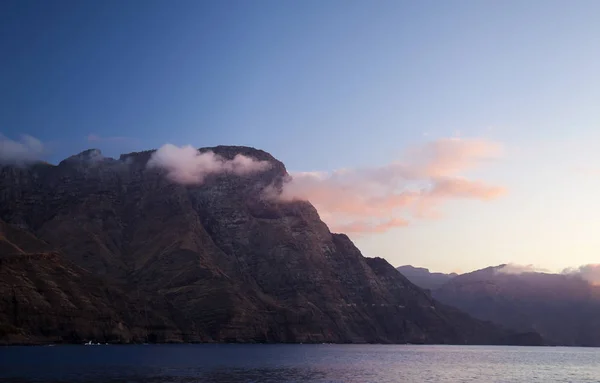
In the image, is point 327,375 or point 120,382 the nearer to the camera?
point 120,382

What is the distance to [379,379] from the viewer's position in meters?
137

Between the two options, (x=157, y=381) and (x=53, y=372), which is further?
(x=53, y=372)

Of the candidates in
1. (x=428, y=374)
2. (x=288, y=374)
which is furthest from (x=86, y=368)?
(x=428, y=374)

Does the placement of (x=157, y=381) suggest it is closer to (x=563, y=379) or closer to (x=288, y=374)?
(x=288, y=374)

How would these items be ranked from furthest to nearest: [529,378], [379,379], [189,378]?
[529,378]
[379,379]
[189,378]

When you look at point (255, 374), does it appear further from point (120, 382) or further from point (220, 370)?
point (120, 382)

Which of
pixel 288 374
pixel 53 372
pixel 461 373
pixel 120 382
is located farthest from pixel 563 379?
pixel 53 372

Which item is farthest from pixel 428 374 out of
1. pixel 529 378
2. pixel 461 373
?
pixel 529 378

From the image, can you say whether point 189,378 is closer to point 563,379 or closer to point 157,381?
point 157,381

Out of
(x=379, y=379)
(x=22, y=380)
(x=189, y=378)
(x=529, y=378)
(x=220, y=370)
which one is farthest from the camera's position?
(x=529, y=378)

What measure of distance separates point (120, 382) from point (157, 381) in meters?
7.00

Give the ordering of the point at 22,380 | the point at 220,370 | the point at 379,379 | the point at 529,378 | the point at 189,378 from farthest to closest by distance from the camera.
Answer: the point at 529,378 < the point at 220,370 < the point at 379,379 < the point at 189,378 < the point at 22,380

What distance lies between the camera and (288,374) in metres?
140

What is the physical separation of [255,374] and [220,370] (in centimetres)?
1282
